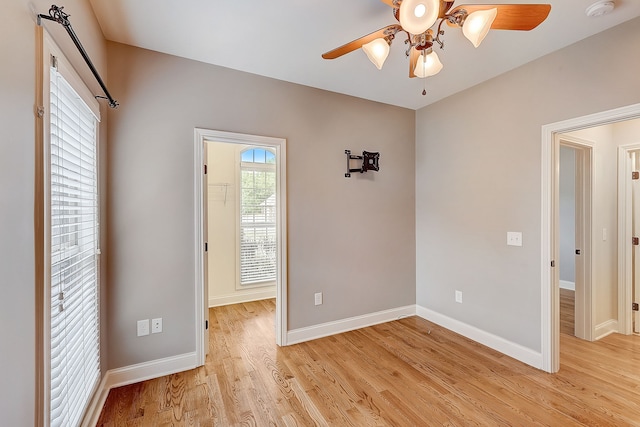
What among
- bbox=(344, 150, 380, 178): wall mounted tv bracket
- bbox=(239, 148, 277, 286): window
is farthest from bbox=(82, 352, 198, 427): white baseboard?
bbox=(344, 150, 380, 178): wall mounted tv bracket

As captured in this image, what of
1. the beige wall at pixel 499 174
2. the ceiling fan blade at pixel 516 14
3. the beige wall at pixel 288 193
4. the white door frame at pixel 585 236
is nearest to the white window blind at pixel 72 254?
the beige wall at pixel 288 193

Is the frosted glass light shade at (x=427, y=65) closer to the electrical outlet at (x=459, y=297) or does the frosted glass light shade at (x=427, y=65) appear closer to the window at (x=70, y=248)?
the window at (x=70, y=248)

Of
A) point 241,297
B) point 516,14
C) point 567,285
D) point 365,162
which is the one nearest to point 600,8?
point 516,14

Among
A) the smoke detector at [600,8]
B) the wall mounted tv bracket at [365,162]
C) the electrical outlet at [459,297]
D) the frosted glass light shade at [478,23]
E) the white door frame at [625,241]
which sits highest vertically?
the smoke detector at [600,8]

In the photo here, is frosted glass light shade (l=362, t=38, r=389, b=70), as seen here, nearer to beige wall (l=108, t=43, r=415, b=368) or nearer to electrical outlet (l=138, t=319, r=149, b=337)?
beige wall (l=108, t=43, r=415, b=368)

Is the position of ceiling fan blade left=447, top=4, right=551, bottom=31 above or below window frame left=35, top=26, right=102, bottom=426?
above

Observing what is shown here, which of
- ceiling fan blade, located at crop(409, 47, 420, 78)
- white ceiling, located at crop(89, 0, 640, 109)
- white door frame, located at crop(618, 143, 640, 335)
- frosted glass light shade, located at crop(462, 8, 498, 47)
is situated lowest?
white door frame, located at crop(618, 143, 640, 335)

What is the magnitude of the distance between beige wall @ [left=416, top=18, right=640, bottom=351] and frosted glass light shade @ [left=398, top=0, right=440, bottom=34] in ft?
5.39

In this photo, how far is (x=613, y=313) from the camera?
122 inches

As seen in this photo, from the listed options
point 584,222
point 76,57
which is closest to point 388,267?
point 584,222

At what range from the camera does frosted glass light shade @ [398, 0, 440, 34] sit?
4.28 feet

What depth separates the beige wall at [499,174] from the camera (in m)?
2.09

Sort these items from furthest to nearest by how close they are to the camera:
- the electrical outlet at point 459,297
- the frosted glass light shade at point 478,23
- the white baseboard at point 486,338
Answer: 1. the electrical outlet at point 459,297
2. the white baseboard at point 486,338
3. the frosted glass light shade at point 478,23
